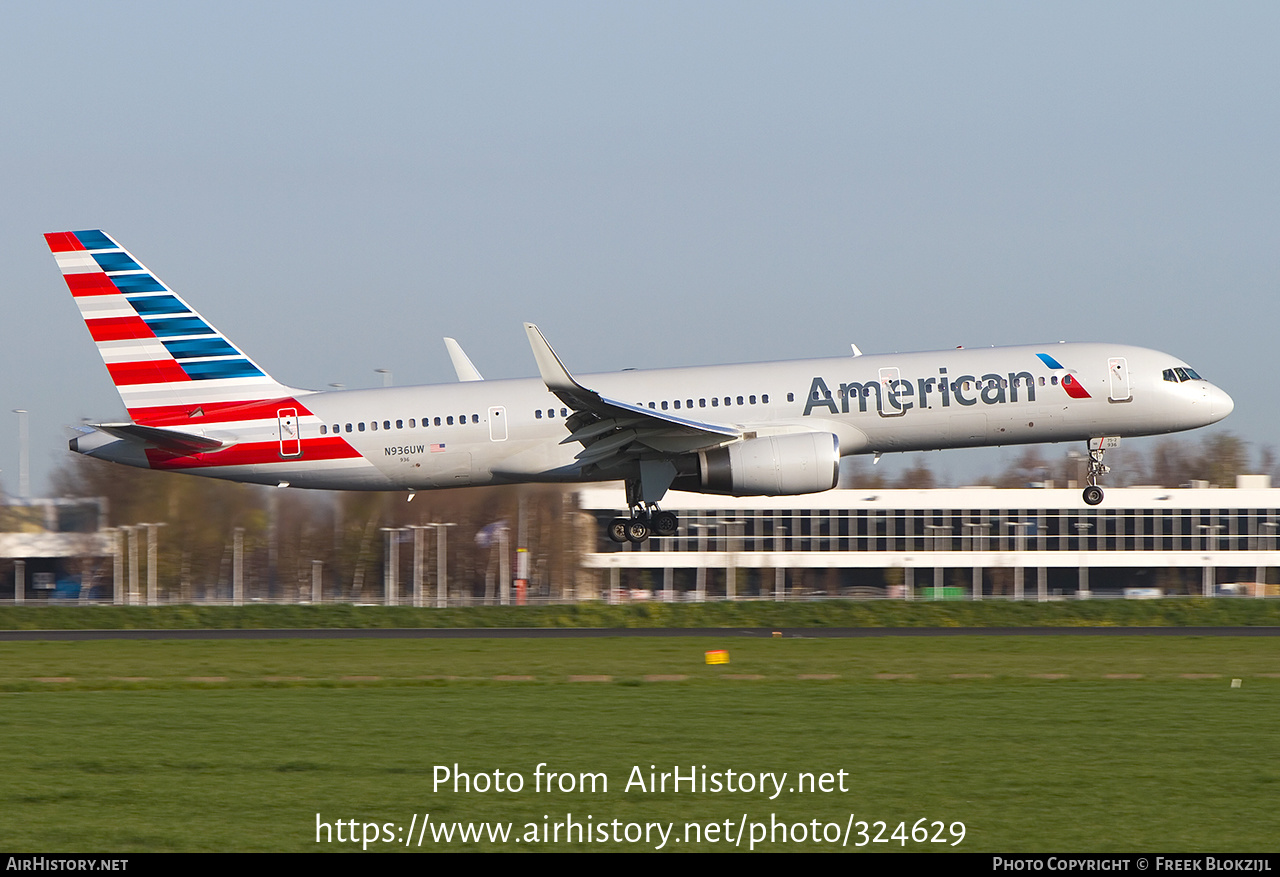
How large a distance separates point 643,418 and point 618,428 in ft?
3.67

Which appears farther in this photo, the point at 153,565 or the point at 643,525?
the point at 153,565

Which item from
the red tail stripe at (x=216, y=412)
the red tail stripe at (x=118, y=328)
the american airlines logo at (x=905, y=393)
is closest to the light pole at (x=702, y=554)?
the red tail stripe at (x=118, y=328)

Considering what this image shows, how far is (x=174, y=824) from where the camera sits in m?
14.2

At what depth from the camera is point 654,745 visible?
19.0 meters

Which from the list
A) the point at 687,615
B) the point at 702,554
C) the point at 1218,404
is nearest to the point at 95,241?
the point at 687,615

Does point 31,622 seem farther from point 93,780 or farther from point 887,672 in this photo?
point 93,780

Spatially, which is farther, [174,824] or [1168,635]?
[1168,635]

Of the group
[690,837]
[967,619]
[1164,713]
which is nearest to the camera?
[690,837]

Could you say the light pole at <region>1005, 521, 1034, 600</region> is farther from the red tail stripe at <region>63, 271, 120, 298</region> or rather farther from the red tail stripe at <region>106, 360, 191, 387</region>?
the red tail stripe at <region>63, 271, 120, 298</region>

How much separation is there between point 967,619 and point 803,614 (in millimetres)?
5852

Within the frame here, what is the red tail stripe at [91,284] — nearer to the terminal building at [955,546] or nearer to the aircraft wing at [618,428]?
the aircraft wing at [618,428]

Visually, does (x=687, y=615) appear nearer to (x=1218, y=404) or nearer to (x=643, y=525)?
(x=643, y=525)
